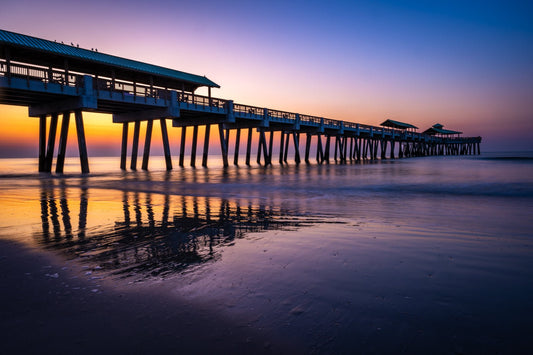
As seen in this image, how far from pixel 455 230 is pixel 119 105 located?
25.9 meters

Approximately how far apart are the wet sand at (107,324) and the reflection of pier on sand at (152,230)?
0.64 meters

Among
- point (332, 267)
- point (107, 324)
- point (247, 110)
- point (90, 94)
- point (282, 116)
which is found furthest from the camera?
point (282, 116)

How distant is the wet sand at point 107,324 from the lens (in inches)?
80.7

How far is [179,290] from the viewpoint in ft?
9.72

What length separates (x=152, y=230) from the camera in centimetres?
571

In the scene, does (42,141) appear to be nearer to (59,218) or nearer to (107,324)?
(59,218)

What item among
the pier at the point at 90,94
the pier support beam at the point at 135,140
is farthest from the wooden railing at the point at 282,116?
the pier support beam at the point at 135,140

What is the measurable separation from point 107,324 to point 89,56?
26210mm

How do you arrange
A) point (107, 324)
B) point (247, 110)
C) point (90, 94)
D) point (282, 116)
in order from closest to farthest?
point (107, 324)
point (90, 94)
point (247, 110)
point (282, 116)

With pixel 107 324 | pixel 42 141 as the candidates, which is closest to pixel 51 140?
pixel 42 141

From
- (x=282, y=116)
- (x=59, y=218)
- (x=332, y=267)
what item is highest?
(x=282, y=116)

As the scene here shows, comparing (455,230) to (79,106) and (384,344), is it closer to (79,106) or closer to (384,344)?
(384,344)

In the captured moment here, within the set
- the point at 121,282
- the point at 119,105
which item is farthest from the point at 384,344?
the point at 119,105

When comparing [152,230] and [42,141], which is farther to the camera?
[42,141]
